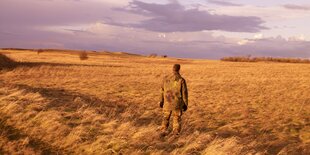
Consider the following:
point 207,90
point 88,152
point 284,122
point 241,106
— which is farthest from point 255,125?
point 207,90

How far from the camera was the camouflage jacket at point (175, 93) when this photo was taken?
11.4 meters

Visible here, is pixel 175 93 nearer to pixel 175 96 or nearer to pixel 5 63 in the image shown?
pixel 175 96

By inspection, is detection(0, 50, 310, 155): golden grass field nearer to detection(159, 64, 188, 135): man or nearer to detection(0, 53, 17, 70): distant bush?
detection(159, 64, 188, 135): man

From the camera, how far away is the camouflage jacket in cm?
1141

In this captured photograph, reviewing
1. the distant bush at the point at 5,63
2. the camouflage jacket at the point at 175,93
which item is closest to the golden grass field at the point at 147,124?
the camouflage jacket at the point at 175,93

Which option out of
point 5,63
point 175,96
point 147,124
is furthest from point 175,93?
point 5,63

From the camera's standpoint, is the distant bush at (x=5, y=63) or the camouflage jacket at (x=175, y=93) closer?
the camouflage jacket at (x=175, y=93)

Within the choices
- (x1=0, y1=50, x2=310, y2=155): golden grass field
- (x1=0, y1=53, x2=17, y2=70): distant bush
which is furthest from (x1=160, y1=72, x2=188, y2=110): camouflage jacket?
(x1=0, y1=53, x2=17, y2=70): distant bush

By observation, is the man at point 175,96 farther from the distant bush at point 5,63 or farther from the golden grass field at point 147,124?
the distant bush at point 5,63

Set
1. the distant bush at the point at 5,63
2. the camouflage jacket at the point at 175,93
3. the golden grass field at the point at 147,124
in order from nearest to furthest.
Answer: the golden grass field at the point at 147,124 → the camouflage jacket at the point at 175,93 → the distant bush at the point at 5,63

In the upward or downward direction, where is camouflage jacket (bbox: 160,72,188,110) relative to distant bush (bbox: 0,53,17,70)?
upward

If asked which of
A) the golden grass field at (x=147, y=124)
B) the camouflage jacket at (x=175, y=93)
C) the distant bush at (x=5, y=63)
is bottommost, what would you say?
the golden grass field at (x=147, y=124)

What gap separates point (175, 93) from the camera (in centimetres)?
1142

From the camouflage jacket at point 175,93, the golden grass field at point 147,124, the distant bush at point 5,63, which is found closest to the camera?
the golden grass field at point 147,124
